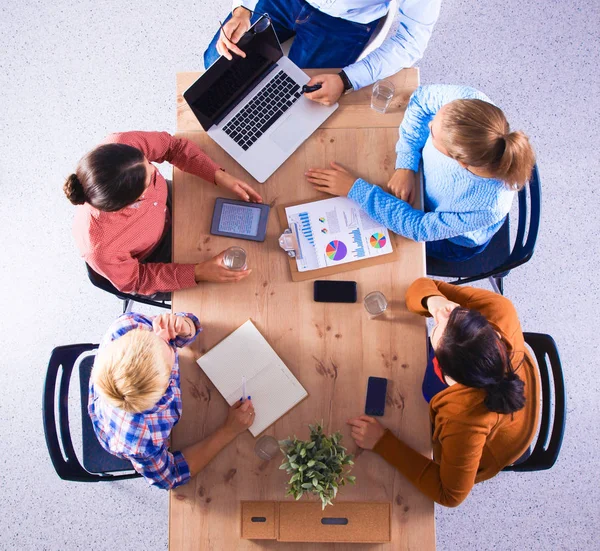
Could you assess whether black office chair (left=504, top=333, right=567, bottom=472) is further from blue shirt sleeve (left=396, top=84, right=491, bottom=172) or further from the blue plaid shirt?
the blue plaid shirt

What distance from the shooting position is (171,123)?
254 centimetres

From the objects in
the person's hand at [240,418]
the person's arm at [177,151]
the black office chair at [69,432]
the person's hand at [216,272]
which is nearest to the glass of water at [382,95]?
the person's arm at [177,151]

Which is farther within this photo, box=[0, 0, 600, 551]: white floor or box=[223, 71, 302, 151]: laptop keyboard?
box=[0, 0, 600, 551]: white floor

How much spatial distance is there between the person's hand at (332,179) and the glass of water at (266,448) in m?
0.77

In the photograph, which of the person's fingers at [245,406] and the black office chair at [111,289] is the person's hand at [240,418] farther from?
the black office chair at [111,289]

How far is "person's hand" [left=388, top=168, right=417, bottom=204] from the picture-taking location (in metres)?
1.62

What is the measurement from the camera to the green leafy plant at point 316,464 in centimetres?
133

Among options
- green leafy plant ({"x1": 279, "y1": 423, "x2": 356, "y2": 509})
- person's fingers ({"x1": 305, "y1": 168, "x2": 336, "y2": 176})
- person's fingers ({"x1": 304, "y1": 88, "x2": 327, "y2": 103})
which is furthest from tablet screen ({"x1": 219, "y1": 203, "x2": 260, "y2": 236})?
green leafy plant ({"x1": 279, "y1": 423, "x2": 356, "y2": 509})

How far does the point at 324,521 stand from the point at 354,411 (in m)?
0.31

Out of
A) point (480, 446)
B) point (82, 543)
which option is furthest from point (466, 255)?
point (82, 543)

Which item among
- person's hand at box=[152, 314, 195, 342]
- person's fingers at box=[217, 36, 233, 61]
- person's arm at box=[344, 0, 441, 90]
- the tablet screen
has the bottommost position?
person's hand at box=[152, 314, 195, 342]

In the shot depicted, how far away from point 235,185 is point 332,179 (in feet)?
0.99

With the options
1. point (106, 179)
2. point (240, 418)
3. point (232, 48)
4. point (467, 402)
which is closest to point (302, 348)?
point (240, 418)

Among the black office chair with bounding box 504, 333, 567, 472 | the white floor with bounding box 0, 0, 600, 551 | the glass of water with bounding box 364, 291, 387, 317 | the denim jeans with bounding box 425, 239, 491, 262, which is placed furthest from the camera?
the white floor with bounding box 0, 0, 600, 551
